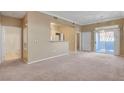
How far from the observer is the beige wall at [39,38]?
4.36m

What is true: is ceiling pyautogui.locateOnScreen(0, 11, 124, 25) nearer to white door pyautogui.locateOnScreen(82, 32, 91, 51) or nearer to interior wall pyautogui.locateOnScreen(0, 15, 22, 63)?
interior wall pyautogui.locateOnScreen(0, 15, 22, 63)

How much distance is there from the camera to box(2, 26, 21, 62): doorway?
16.7ft

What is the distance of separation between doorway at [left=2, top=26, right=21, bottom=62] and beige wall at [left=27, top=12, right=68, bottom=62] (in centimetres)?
157

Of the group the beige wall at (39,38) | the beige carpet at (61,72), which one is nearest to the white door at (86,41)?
the beige wall at (39,38)

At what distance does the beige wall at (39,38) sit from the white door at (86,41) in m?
4.21

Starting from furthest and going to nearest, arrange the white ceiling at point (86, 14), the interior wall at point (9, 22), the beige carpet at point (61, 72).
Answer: the white ceiling at point (86, 14) → the interior wall at point (9, 22) → the beige carpet at point (61, 72)

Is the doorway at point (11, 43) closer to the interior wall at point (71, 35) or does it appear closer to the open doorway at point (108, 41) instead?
the interior wall at point (71, 35)

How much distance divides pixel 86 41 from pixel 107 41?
188 centimetres

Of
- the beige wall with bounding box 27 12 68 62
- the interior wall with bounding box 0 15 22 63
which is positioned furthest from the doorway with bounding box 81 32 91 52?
Result: the interior wall with bounding box 0 15 22 63

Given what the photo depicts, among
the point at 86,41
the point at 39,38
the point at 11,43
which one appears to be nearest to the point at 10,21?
the point at 11,43

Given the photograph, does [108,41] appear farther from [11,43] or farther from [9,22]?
[9,22]

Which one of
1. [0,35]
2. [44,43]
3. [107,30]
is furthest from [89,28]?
[0,35]
